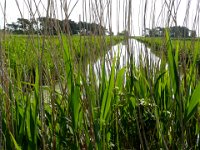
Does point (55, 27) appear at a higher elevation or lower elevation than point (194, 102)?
higher

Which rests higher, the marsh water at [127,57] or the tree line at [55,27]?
the tree line at [55,27]

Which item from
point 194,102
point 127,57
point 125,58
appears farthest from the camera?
point 125,58

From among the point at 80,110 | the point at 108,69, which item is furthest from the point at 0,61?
the point at 108,69

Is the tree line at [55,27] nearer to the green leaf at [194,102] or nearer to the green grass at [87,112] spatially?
the green grass at [87,112]

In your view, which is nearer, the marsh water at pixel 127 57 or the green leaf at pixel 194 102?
the green leaf at pixel 194 102

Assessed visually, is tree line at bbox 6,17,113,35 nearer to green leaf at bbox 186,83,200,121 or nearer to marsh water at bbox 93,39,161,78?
marsh water at bbox 93,39,161,78

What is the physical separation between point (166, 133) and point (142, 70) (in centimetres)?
29

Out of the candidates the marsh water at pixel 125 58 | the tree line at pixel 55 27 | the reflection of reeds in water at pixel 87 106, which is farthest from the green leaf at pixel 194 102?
the tree line at pixel 55 27

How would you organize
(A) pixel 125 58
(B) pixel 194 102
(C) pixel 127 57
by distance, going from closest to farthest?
(B) pixel 194 102, (C) pixel 127 57, (A) pixel 125 58

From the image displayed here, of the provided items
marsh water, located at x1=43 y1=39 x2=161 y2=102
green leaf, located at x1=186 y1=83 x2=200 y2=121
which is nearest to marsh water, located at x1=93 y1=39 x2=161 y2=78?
marsh water, located at x1=43 y1=39 x2=161 y2=102

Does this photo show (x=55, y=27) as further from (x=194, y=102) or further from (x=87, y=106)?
(x=194, y=102)

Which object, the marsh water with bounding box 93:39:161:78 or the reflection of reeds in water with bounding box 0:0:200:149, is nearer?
the reflection of reeds in water with bounding box 0:0:200:149

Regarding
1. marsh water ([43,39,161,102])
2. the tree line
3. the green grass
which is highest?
the tree line

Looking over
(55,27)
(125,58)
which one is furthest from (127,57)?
(55,27)
